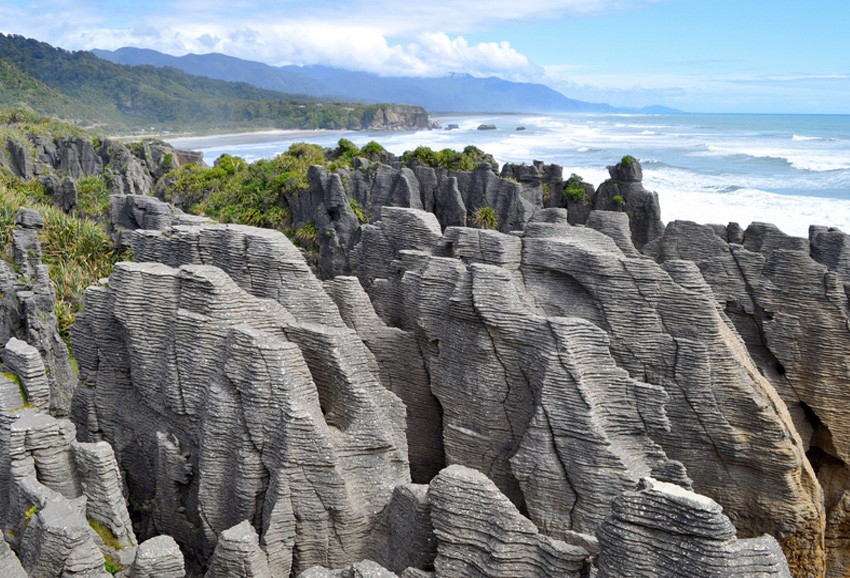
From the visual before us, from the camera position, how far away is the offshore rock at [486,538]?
875 centimetres

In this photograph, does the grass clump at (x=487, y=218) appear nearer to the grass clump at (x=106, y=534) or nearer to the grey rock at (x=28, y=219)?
the grey rock at (x=28, y=219)

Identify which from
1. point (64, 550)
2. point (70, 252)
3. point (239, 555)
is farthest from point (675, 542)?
point (70, 252)

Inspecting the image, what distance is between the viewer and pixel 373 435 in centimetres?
1091

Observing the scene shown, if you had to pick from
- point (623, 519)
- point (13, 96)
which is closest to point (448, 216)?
point (623, 519)

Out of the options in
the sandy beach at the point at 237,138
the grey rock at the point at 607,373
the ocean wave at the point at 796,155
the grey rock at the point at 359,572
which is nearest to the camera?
the grey rock at the point at 359,572

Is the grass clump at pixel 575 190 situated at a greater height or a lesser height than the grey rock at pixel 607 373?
greater

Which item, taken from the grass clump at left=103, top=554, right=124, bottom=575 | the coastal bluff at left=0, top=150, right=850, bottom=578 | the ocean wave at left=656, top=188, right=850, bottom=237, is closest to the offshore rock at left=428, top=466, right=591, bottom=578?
the coastal bluff at left=0, top=150, right=850, bottom=578

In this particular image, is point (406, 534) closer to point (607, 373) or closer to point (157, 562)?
point (157, 562)

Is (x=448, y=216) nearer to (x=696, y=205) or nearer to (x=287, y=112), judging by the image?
(x=696, y=205)

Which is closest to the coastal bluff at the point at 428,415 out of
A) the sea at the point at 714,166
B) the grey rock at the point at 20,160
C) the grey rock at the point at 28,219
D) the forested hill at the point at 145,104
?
the grey rock at the point at 28,219

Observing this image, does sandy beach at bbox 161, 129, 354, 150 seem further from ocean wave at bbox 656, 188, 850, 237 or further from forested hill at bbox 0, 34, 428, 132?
ocean wave at bbox 656, 188, 850, 237

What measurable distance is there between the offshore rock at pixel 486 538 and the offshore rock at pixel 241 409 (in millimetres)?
1894

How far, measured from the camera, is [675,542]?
24.6ft

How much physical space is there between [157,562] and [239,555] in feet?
3.36
